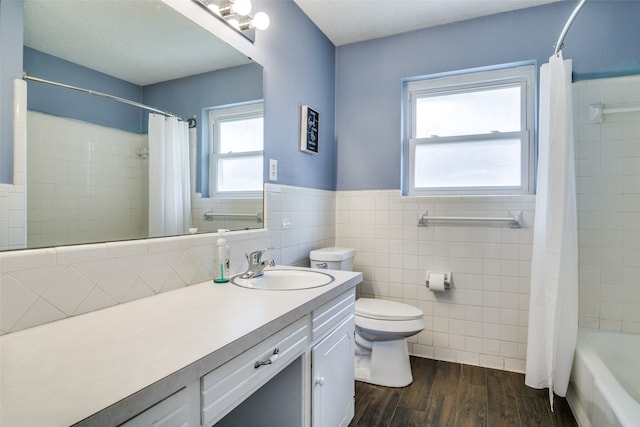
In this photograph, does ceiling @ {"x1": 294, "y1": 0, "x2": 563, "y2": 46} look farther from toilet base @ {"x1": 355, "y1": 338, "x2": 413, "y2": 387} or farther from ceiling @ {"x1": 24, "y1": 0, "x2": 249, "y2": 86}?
toilet base @ {"x1": 355, "y1": 338, "x2": 413, "y2": 387}

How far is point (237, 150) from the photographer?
1.75 m

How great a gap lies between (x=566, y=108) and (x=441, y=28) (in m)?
1.10

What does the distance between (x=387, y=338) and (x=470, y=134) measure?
158 centimetres

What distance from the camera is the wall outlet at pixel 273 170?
1.98 meters

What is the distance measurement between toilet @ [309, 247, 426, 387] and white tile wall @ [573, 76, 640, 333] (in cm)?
115

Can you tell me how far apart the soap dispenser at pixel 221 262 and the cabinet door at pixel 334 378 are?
51 centimetres

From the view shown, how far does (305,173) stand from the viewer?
2.37 metres

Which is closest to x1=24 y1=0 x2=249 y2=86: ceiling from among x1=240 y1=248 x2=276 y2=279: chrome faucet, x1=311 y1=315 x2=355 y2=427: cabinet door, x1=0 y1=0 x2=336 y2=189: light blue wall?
x1=0 y1=0 x2=336 y2=189: light blue wall

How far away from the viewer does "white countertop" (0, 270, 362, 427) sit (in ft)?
1.83

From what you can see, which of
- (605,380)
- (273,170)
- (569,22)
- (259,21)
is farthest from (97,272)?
(569,22)

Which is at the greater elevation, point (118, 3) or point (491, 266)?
point (118, 3)

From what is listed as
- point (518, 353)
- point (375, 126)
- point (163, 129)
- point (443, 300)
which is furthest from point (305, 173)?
point (518, 353)

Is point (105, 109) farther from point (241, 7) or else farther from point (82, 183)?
point (241, 7)

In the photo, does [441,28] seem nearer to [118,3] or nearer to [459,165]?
[459,165]
